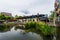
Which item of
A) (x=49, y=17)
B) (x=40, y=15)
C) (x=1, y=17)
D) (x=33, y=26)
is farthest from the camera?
(x=1, y=17)

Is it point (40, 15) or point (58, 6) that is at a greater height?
point (58, 6)

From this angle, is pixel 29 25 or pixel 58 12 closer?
pixel 29 25

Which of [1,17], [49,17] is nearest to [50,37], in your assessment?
[49,17]

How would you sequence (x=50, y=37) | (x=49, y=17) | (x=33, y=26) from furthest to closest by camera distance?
(x=49, y=17) < (x=33, y=26) < (x=50, y=37)

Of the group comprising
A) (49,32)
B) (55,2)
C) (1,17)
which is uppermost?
(55,2)

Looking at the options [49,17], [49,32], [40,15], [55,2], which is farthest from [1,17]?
[49,32]

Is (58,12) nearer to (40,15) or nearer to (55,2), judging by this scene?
(55,2)

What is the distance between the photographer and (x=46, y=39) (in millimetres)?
17312

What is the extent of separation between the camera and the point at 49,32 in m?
18.0

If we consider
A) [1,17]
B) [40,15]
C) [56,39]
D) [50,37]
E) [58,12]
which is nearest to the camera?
[56,39]

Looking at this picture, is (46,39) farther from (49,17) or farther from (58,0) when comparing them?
(49,17)

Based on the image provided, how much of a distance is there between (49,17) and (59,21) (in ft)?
54.2

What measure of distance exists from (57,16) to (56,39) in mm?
21991

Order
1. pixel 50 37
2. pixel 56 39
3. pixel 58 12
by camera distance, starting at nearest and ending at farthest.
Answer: pixel 56 39 → pixel 50 37 → pixel 58 12
